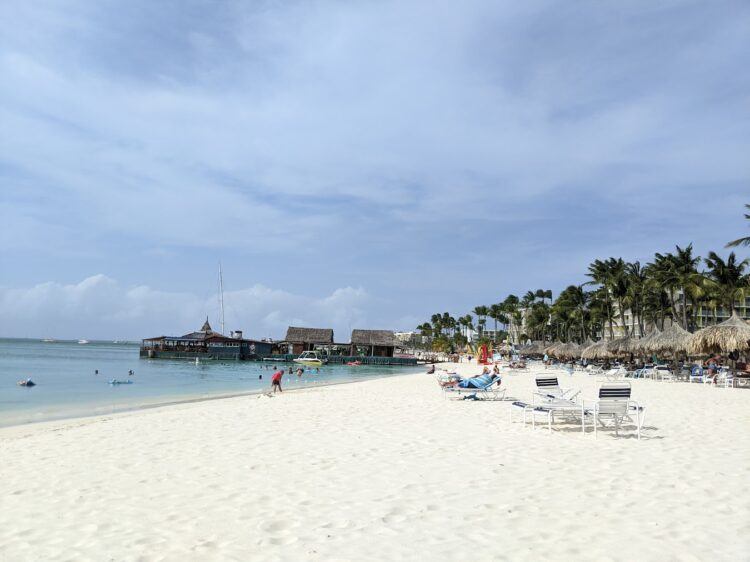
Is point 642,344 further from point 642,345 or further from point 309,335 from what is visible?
point 309,335

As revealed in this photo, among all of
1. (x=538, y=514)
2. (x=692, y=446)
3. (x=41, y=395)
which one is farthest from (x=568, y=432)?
A: (x=41, y=395)

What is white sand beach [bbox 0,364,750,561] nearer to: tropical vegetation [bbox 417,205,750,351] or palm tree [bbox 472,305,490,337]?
tropical vegetation [bbox 417,205,750,351]

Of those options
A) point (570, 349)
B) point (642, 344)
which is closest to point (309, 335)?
point (570, 349)

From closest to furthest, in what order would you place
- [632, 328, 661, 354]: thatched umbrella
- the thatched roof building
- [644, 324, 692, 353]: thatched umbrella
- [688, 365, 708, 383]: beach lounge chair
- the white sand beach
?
the white sand beach, [688, 365, 708, 383]: beach lounge chair, [644, 324, 692, 353]: thatched umbrella, [632, 328, 661, 354]: thatched umbrella, the thatched roof building

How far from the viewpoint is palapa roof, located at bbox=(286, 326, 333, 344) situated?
254 ft

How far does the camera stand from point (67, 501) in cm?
575

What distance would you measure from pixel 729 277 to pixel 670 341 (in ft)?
36.4

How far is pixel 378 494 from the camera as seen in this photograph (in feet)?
19.4

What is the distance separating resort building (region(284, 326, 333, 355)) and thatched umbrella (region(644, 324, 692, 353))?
1977 inches

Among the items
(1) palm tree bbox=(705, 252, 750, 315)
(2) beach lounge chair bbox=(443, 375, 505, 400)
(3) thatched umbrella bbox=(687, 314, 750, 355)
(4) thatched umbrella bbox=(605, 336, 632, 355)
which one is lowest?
(2) beach lounge chair bbox=(443, 375, 505, 400)

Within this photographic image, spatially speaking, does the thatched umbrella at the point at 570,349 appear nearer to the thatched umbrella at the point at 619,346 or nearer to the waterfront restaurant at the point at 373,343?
the thatched umbrella at the point at 619,346

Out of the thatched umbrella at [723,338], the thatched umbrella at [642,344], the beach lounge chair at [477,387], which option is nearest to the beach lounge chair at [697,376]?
the thatched umbrella at [723,338]

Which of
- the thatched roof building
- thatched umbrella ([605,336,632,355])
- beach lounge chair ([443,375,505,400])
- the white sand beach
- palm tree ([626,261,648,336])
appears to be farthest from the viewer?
palm tree ([626,261,648,336])

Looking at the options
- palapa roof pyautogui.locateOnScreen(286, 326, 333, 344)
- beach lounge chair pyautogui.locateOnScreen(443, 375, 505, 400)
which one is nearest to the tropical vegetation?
beach lounge chair pyautogui.locateOnScreen(443, 375, 505, 400)
